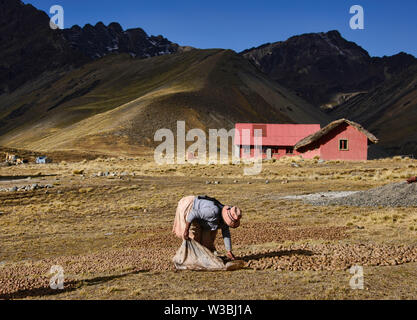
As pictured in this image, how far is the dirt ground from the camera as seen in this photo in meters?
9.20

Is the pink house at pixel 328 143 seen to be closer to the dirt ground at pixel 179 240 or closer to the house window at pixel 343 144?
the house window at pixel 343 144

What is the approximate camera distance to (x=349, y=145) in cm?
5156

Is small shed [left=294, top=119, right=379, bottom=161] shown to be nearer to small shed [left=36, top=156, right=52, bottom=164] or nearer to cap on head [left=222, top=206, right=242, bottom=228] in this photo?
small shed [left=36, top=156, right=52, bottom=164]

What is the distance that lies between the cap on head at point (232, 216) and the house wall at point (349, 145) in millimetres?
43725

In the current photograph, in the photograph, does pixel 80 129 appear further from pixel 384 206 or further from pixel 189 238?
pixel 189 238

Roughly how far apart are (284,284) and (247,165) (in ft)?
130

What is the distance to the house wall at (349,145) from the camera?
5156cm

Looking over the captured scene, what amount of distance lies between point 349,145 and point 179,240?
128 ft

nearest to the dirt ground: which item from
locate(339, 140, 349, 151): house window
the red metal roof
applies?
locate(339, 140, 349, 151): house window

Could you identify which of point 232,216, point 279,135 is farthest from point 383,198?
point 279,135

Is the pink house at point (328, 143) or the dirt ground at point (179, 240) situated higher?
the pink house at point (328, 143)

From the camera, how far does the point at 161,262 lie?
1190 cm

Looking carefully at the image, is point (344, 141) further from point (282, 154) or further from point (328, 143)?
point (282, 154)

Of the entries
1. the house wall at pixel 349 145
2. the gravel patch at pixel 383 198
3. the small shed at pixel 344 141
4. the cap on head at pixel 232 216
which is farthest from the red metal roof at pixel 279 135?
the cap on head at pixel 232 216
